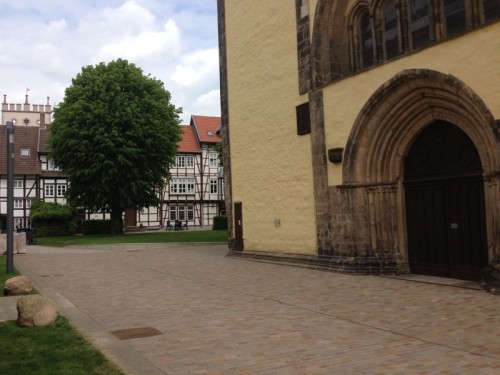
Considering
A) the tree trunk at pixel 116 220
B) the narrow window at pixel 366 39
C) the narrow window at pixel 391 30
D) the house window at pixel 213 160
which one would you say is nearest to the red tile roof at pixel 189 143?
the house window at pixel 213 160

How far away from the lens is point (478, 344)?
5.80m

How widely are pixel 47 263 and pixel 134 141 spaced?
54.9 feet

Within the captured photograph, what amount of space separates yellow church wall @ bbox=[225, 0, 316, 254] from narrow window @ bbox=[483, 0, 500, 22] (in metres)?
5.52

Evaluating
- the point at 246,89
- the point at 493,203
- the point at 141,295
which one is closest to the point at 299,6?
the point at 246,89

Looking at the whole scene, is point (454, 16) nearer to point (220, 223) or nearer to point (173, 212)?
point (220, 223)

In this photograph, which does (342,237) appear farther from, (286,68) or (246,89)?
(246,89)

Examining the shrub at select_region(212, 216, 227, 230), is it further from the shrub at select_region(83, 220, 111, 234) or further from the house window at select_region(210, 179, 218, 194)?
the house window at select_region(210, 179, 218, 194)

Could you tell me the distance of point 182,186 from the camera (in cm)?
5659

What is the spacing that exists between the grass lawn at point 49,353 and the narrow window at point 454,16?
9.30 metres

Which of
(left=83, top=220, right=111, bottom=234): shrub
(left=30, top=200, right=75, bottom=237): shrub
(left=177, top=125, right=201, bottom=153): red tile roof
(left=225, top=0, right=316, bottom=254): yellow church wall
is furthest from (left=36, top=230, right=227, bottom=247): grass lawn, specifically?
(left=177, top=125, right=201, bottom=153): red tile roof

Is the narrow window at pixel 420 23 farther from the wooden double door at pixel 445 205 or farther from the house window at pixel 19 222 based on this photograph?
the house window at pixel 19 222

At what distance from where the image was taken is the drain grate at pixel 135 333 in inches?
259

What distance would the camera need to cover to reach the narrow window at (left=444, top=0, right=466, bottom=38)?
10844mm

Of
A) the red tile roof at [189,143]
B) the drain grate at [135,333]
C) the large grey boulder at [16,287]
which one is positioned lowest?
the drain grate at [135,333]
